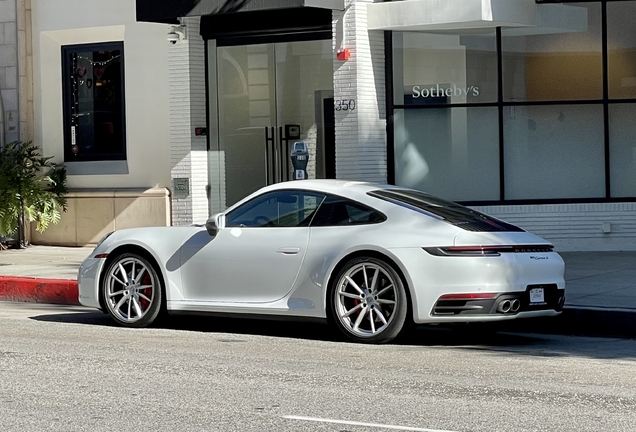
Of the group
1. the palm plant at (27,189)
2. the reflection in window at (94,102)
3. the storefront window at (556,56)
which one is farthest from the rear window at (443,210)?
the reflection in window at (94,102)

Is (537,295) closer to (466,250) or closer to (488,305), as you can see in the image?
(488,305)

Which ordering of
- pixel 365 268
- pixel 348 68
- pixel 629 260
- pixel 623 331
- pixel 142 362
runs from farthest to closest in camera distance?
pixel 348 68, pixel 629 260, pixel 623 331, pixel 365 268, pixel 142 362

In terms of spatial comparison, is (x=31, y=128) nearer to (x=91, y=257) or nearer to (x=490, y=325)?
(x=91, y=257)

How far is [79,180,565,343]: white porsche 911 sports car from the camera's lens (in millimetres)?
9141

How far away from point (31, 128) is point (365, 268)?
11375 millimetres

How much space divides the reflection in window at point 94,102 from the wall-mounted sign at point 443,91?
515 centimetres

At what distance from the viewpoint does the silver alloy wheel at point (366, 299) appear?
9.34m

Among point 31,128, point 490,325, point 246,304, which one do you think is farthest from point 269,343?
point 31,128

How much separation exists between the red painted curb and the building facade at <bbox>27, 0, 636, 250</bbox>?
4.30m

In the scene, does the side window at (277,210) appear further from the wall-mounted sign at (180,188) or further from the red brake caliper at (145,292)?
the wall-mounted sign at (180,188)

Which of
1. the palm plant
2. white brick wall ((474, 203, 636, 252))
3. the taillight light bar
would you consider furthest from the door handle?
the palm plant

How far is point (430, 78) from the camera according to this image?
54.6 ft

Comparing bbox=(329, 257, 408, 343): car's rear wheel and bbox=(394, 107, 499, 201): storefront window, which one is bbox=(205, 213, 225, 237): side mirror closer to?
bbox=(329, 257, 408, 343): car's rear wheel

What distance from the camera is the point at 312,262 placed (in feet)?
31.6
